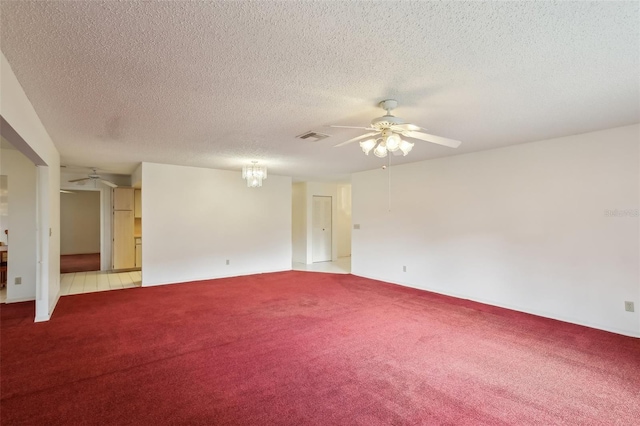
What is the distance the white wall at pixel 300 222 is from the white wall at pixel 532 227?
130 inches

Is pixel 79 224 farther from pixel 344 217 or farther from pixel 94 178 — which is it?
pixel 344 217

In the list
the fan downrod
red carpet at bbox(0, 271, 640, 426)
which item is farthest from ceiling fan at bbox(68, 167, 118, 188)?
the fan downrod

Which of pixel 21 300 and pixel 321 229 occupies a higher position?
pixel 321 229

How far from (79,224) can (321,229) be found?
28.7ft

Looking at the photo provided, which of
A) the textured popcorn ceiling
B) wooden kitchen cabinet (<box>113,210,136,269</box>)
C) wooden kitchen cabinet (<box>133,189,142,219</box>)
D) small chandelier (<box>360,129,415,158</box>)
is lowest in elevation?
wooden kitchen cabinet (<box>113,210,136,269</box>)

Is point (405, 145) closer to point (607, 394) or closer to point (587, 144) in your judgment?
point (607, 394)

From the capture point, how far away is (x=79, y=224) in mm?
10930

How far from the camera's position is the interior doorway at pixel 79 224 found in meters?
10.6

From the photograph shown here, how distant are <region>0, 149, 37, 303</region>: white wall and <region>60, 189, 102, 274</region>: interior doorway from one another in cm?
579

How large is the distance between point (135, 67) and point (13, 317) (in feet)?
14.0

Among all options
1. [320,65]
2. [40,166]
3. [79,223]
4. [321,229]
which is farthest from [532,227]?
[79,223]

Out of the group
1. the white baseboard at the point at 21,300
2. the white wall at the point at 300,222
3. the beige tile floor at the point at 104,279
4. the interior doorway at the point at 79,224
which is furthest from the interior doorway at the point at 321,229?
the interior doorway at the point at 79,224

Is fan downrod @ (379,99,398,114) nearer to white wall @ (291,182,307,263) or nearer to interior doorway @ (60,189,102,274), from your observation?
white wall @ (291,182,307,263)

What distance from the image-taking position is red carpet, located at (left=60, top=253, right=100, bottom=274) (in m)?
7.86
